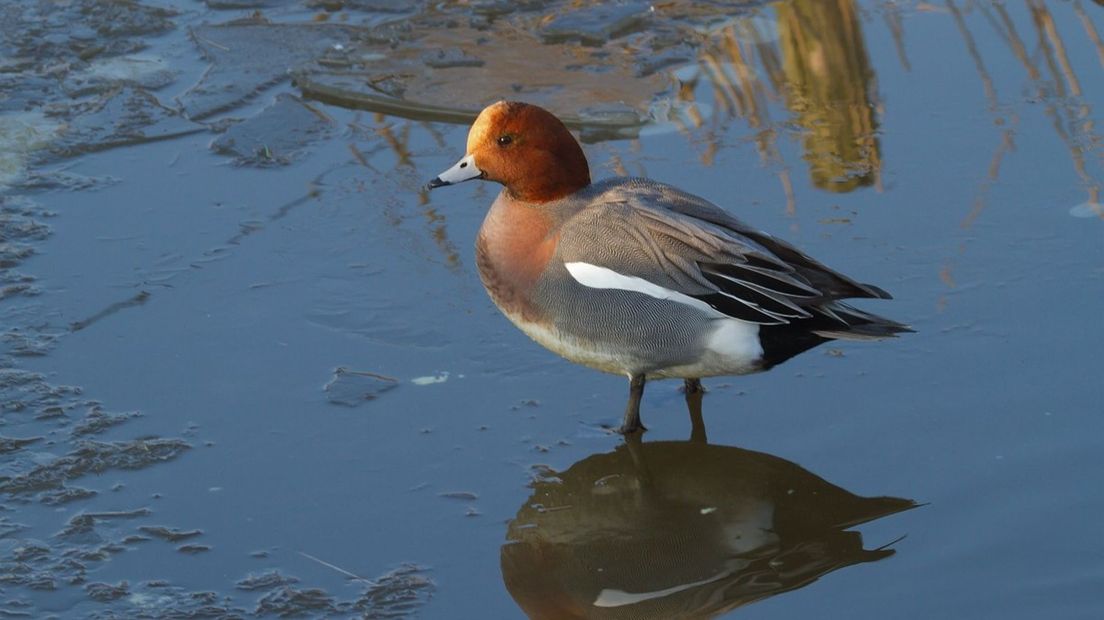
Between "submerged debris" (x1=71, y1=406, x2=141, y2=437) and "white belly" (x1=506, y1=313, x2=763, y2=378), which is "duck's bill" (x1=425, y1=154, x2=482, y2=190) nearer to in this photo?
"white belly" (x1=506, y1=313, x2=763, y2=378)

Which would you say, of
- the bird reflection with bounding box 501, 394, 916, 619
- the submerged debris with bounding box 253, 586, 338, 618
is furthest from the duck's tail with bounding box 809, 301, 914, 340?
the submerged debris with bounding box 253, 586, 338, 618

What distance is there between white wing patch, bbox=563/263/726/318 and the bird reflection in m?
0.37

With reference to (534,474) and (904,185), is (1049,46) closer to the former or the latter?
(904,185)

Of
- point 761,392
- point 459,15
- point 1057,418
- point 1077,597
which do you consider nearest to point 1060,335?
point 1057,418

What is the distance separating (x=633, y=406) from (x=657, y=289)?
1.11 ft

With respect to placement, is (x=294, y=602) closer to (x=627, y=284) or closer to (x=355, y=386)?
(x=355, y=386)

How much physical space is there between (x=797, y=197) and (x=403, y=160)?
4.66 ft

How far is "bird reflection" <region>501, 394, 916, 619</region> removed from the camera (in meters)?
3.26

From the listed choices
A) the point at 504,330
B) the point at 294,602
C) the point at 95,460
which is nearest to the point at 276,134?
the point at 504,330

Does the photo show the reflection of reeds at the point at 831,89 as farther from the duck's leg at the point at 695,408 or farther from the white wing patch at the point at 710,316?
the white wing patch at the point at 710,316

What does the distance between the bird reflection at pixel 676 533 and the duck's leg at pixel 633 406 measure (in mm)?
43

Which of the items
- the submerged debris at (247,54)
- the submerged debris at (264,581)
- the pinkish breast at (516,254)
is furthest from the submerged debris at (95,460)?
the submerged debris at (247,54)

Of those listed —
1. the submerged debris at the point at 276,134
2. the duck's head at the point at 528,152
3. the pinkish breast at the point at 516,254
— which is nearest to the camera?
the pinkish breast at the point at 516,254

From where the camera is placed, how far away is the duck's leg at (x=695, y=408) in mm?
3926
